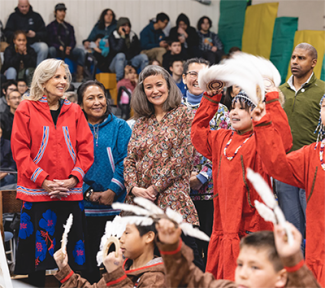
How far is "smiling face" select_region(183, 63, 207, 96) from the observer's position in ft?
10.1

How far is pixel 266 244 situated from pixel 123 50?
6041 millimetres


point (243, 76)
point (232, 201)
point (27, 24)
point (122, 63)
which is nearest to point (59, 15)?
point (27, 24)

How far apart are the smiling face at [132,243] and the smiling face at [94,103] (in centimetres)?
124

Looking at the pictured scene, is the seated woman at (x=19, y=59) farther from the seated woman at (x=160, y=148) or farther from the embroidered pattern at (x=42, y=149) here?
the seated woman at (x=160, y=148)

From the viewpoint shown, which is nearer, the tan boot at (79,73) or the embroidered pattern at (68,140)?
the embroidered pattern at (68,140)

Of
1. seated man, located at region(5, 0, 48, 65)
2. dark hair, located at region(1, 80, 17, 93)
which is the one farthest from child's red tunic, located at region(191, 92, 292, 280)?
seated man, located at region(5, 0, 48, 65)

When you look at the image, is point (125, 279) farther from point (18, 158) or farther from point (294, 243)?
point (18, 158)

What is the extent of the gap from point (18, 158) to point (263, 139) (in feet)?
4.76

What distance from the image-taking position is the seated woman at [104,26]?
296 inches

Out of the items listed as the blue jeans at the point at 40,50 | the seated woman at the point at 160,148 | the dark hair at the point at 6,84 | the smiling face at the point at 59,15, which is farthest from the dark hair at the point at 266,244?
the smiling face at the point at 59,15

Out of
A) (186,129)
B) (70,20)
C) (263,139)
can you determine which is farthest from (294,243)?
(70,20)

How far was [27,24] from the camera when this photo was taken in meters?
6.84

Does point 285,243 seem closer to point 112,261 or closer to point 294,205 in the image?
point 112,261

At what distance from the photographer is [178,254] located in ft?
4.80
